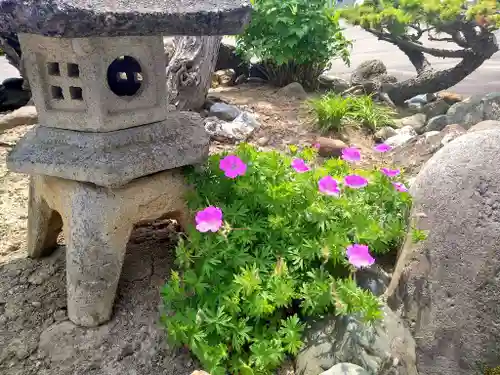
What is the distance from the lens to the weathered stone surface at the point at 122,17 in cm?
159

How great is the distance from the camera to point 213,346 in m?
1.87

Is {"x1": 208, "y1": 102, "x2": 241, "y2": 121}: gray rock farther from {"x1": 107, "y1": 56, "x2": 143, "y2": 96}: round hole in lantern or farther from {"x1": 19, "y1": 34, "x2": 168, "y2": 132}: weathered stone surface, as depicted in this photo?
{"x1": 19, "y1": 34, "x2": 168, "y2": 132}: weathered stone surface

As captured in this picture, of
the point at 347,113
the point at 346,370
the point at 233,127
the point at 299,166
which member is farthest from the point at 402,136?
the point at 346,370

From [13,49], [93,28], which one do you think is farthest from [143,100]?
[13,49]

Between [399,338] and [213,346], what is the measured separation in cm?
82

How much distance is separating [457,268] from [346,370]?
2.23 feet

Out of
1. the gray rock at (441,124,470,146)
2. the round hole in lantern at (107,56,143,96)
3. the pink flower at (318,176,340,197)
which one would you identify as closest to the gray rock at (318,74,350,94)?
the gray rock at (441,124,470,146)

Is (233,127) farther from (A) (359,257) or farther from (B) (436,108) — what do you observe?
(A) (359,257)

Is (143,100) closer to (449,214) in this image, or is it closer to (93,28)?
(93,28)

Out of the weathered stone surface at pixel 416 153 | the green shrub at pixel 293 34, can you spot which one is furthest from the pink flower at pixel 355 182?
the green shrub at pixel 293 34

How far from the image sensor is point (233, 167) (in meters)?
2.34

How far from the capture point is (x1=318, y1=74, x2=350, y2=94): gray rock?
7066mm

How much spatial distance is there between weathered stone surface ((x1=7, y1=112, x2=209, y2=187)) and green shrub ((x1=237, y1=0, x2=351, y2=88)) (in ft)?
13.1

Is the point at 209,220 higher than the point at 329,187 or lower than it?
lower
